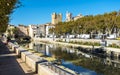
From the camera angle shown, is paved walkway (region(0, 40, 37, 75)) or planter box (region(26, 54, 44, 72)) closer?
planter box (region(26, 54, 44, 72))

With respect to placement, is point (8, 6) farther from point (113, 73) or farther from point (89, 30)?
point (89, 30)

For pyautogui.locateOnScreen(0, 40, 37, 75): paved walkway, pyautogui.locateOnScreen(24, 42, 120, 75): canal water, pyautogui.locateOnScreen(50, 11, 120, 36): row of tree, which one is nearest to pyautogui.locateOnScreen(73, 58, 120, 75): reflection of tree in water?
pyautogui.locateOnScreen(24, 42, 120, 75): canal water

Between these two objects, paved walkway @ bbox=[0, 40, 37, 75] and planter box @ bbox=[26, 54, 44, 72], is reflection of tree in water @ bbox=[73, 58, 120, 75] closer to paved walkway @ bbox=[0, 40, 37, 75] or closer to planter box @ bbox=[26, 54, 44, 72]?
paved walkway @ bbox=[0, 40, 37, 75]

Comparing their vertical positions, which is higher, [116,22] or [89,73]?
[116,22]

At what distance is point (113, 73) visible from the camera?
30859 mm

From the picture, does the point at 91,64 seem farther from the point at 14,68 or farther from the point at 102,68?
the point at 14,68

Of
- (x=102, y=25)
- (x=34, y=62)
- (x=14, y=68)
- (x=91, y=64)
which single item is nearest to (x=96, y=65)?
(x=91, y=64)

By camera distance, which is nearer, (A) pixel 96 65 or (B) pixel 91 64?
(A) pixel 96 65

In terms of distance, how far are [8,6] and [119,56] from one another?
33807mm

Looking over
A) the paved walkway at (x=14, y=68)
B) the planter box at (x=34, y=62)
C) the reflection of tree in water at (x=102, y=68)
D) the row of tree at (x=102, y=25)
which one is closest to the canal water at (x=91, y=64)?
the reflection of tree in water at (x=102, y=68)

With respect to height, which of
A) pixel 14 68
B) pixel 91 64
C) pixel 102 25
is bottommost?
pixel 91 64

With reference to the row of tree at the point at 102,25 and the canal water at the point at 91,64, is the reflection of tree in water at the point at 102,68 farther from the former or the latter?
the row of tree at the point at 102,25

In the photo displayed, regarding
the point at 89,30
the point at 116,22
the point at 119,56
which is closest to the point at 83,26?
the point at 89,30

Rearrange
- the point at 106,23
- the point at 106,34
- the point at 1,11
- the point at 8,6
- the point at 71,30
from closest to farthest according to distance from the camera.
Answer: the point at 1,11 → the point at 8,6 → the point at 106,23 → the point at 106,34 → the point at 71,30
